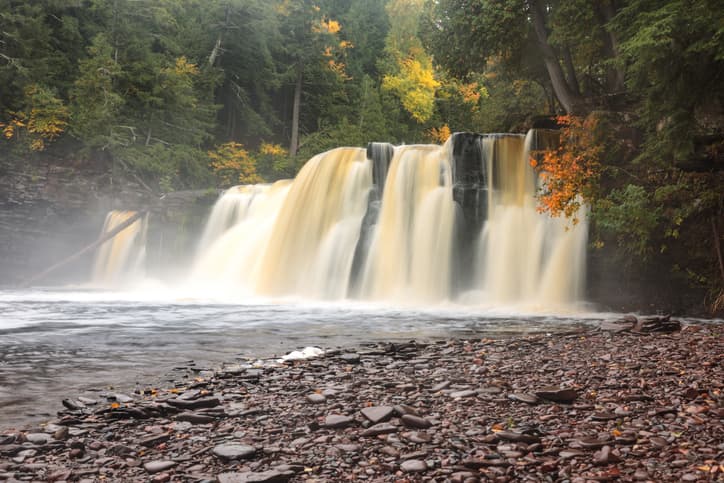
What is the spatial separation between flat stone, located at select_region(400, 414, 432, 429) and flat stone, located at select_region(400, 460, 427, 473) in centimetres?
72

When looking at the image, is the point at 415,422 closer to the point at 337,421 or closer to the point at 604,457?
the point at 337,421

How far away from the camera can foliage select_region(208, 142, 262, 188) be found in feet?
125

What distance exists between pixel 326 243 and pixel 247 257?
14.5 ft

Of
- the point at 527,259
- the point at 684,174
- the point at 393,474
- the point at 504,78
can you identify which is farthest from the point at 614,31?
the point at 393,474

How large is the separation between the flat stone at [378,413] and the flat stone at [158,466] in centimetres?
145

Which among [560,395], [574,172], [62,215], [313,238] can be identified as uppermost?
[574,172]

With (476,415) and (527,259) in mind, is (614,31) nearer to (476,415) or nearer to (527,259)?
(527,259)

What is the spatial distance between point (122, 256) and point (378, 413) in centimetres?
2579

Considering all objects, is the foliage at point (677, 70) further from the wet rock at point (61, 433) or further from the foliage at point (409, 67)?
the foliage at point (409, 67)

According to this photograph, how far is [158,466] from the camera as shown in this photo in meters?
3.74

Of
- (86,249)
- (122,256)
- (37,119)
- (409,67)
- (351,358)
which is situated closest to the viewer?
(351,358)

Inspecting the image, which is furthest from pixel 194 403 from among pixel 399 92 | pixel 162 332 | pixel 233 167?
pixel 399 92

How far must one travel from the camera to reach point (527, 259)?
1698 cm

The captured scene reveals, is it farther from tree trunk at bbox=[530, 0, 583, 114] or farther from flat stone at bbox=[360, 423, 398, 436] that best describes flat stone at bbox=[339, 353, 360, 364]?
tree trunk at bbox=[530, 0, 583, 114]
